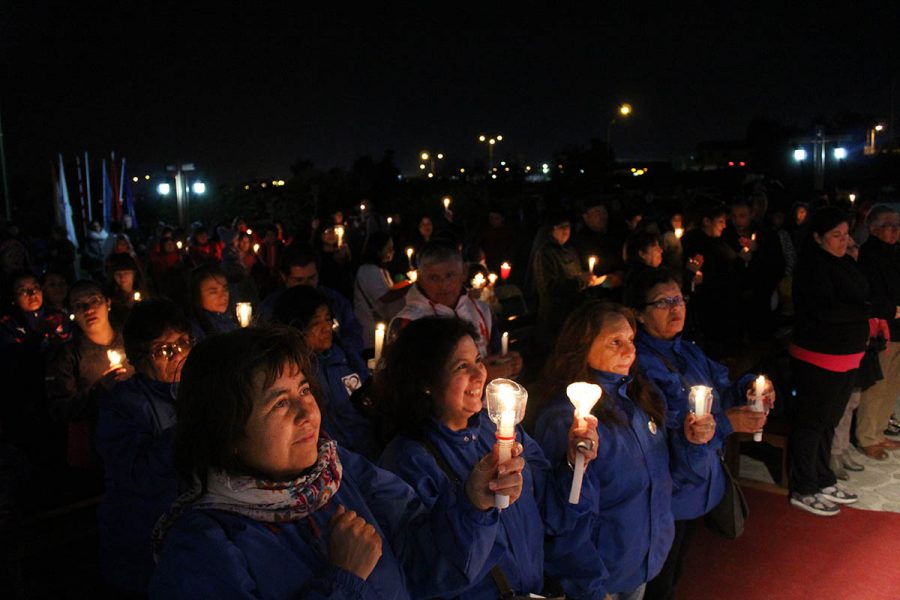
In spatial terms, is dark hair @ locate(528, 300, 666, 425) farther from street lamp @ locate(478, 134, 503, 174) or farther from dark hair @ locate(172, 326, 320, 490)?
street lamp @ locate(478, 134, 503, 174)

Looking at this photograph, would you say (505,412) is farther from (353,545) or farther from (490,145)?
(490,145)

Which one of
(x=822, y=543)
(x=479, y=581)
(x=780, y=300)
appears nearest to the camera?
(x=479, y=581)

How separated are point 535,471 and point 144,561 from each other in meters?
1.67

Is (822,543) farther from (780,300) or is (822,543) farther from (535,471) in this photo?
(780,300)

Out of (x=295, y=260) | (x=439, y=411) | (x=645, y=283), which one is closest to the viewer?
(x=439, y=411)

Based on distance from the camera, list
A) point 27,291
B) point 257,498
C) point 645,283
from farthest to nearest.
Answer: point 27,291
point 645,283
point 257,498

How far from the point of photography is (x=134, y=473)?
2953 mm

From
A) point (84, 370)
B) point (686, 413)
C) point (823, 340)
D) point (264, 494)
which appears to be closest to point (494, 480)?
point (264, 494)

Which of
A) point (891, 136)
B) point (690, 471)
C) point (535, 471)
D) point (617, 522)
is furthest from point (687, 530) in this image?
point (891, 136)

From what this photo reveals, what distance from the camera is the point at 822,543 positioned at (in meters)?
5.16

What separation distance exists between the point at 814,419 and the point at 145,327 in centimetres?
458

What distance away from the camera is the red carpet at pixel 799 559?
461 cm

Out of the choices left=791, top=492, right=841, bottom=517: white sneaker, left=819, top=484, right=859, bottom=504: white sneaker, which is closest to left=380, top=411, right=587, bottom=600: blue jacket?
left=791, top=492, right=841, bottom=517: white sneaker

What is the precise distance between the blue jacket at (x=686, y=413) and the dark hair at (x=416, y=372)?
147 centimetres
